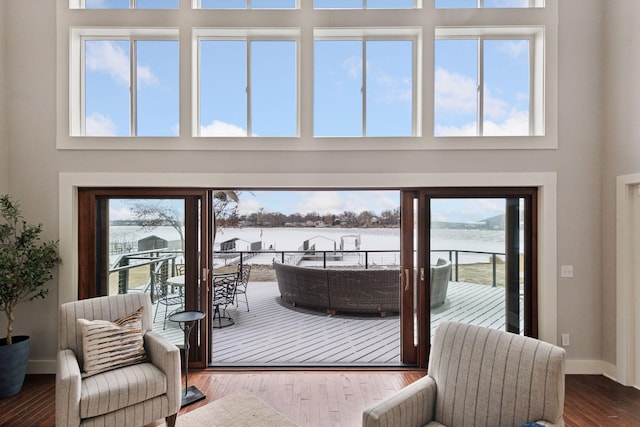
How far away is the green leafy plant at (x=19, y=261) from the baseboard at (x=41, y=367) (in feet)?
1.43

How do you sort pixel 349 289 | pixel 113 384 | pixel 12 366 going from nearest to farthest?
pixel 113 384
pixel 12 366
pixel 349 289

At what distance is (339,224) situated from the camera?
7.55 m

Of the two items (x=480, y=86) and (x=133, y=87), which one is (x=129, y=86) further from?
(x=480, y=86)

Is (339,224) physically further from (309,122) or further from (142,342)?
(142,342)

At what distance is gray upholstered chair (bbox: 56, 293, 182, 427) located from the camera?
83.4 inches

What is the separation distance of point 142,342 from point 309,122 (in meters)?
2.54

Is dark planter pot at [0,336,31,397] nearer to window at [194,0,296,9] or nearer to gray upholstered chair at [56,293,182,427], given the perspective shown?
gray upholstered chair at [56,293,182,427]

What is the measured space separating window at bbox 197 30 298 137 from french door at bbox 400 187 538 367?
5.50 feet

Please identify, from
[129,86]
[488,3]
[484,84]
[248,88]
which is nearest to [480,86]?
[484,84]

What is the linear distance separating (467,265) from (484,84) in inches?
78.9

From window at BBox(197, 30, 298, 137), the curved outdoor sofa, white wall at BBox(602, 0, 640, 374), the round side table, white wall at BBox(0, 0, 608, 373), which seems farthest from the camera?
the curved outdoor sofa

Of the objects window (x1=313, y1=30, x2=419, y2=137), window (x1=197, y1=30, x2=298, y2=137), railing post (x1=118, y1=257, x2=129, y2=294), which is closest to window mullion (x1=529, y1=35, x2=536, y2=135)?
window (x1=313, y1=30, x2=419, y2=137)

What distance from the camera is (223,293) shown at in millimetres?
5406

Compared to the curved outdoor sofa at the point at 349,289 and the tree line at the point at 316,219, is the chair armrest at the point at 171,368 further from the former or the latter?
the tree line at the point at 316,219
